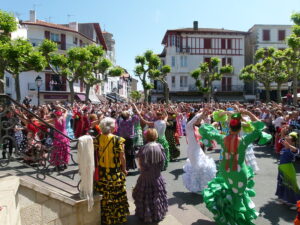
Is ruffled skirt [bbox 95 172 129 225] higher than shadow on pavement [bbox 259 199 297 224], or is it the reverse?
ruffled skirt [bbox 95 172 129 225]

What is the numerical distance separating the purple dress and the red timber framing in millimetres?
43712

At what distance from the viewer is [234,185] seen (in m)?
4.71

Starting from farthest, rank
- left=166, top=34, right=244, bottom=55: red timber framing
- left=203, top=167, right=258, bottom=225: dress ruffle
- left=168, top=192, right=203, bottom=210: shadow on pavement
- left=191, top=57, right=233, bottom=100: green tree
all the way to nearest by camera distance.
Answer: left=166, top=34, right=244, bottom=55: red timber framing, left=191, top=57, right=233, bottom=100: green tree, left=168, top=192, right=203, bottom=210: shadow on pavement, left=203, top=167, right=258, bottom=225: dress ruffle

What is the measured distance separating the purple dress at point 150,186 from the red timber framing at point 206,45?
143 feet

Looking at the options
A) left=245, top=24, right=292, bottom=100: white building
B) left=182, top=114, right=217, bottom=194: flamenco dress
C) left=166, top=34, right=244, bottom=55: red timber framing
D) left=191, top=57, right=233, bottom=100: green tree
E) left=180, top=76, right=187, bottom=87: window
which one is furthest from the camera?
left=180, top=76, right=187, bottom=87: window

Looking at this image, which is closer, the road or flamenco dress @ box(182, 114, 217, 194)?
the road

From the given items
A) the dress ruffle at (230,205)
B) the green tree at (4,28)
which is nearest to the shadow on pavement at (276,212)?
the dress ruffle at (230,205)

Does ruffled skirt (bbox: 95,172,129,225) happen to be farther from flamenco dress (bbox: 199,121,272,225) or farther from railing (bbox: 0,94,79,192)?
flamenco dress (bbox: 199,121,272,225)

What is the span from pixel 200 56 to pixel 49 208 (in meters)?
45.9

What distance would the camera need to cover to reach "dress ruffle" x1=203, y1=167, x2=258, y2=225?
4629 mm

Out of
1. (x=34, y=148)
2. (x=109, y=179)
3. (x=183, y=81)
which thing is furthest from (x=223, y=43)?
(x=109, y=179)

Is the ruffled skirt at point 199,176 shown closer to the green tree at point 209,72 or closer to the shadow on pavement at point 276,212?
the shadow on pavement at point 276,212

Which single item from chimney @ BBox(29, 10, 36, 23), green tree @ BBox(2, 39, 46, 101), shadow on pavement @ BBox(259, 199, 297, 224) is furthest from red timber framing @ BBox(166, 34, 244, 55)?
shadow on pavement @ BBox(259, 199, 297, 224)

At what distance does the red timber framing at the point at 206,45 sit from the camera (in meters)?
47.5
